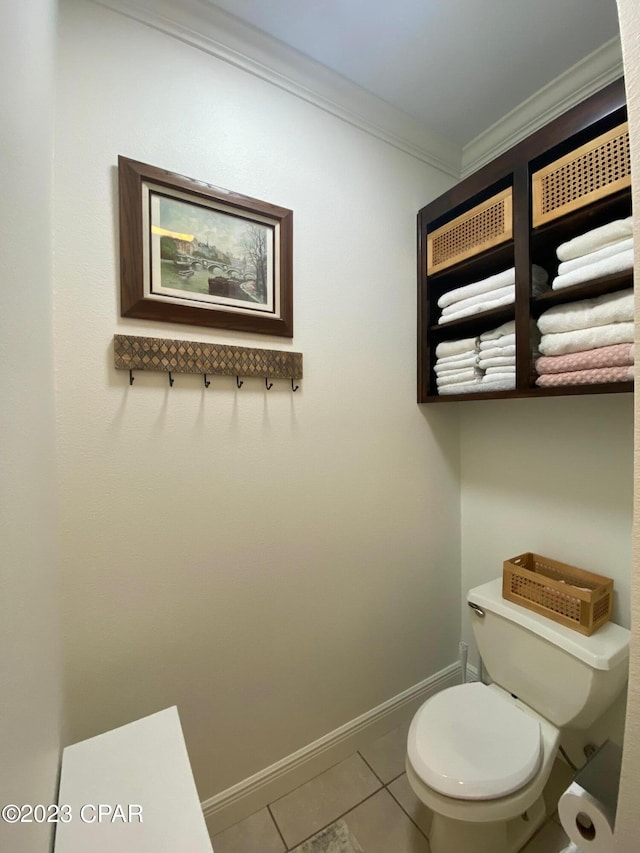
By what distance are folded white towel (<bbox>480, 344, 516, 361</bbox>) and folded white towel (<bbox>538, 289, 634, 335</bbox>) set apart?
108mm

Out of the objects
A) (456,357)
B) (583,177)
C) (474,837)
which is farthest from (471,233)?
(474,837)

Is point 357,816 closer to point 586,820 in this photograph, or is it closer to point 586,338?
point 586,820

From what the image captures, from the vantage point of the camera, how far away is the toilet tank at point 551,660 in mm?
1036

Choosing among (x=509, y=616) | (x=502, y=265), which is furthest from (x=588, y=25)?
(x=509, y=616)

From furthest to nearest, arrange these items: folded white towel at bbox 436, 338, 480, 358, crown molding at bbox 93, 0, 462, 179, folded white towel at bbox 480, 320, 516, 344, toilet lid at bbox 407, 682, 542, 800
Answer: folded white towel at bbox 436, 338, 480, 358 < folded white towel at bbox 480, 320, 516, 344 < crown molding at bbox 93, 0, 462, 179 < toilet lid at bbox 407, 682, 542, 800

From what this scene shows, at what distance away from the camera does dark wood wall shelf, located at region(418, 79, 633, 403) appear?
98cm

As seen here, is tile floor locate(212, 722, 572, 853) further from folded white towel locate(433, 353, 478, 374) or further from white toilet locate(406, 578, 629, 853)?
folded white towel locate(433, 353, 478, 374)

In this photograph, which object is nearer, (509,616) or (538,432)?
(509,616)

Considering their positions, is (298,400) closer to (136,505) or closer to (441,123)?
(136,505)

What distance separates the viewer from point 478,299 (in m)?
1.31

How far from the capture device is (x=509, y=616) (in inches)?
47.8

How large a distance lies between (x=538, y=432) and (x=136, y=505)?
5.04 ft

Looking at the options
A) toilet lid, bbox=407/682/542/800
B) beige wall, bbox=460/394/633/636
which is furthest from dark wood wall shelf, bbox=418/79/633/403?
toilet lid, bbox=407/682/542/800

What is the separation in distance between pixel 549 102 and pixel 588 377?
3.80 ft
